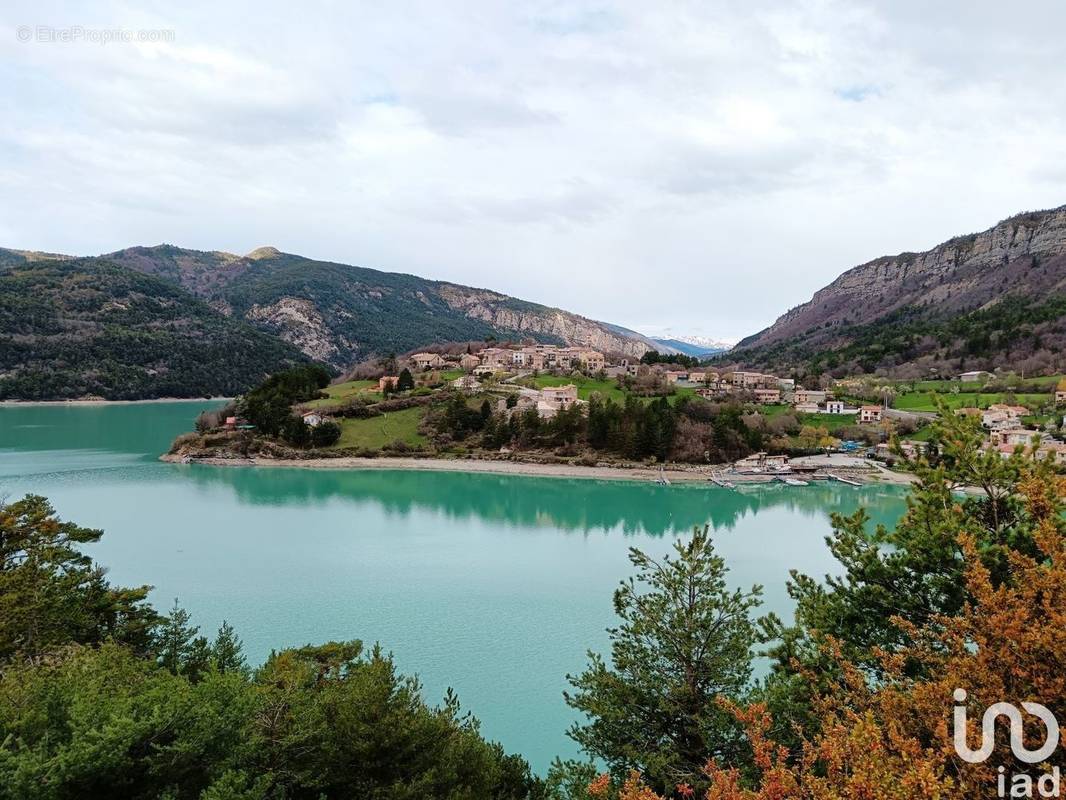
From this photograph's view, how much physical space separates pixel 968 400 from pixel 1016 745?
46163 millimetres

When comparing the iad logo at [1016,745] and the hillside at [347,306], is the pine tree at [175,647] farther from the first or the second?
the hillside at [347,306]

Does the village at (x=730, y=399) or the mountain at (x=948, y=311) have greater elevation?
the mountain at (x=948, y=311)

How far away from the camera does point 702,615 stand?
6.11m

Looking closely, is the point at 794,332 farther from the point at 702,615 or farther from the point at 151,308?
the point at 702,615

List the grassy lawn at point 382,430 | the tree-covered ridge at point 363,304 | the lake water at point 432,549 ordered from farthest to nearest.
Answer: the tree-covered ridge at point 363,304 < the grassy lawn at point 382,430 < the lake water at point 432,549

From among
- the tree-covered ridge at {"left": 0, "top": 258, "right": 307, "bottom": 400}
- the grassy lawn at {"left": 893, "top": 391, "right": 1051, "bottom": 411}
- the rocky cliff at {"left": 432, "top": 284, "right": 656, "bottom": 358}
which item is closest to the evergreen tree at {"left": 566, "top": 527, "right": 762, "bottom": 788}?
the grassy lawn at {"left": 893, "top": 391, "right": 1051, "bottom": 411}

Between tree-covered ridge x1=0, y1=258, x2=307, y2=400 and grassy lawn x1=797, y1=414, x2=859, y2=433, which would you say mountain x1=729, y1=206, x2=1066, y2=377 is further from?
tree-covered ridge x1=0, y1=258, x2=307, y2=400

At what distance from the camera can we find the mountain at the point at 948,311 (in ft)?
182

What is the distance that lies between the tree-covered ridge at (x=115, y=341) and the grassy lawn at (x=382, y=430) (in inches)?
1784

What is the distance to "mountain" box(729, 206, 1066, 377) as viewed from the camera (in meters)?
55.6

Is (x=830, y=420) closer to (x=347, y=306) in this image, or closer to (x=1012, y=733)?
Result: (x=1012, y=733)

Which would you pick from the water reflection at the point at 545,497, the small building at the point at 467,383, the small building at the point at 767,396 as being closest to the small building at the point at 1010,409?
the water reflection at the point at 545,497

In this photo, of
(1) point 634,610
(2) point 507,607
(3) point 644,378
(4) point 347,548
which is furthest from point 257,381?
(1) point 634,610

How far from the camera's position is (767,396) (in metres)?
47.5
